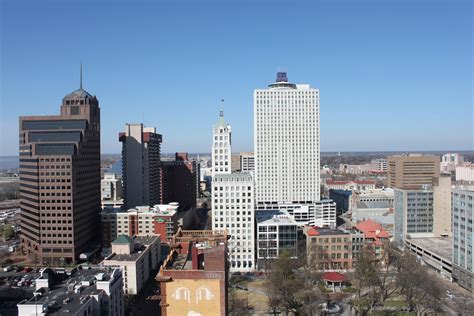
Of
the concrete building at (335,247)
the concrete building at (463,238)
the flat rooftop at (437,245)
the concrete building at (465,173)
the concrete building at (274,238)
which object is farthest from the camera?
the concrete building at (465,173)

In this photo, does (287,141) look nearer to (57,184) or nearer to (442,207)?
(442,207)

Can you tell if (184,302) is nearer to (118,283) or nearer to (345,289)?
(118,283)

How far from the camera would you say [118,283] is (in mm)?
44062

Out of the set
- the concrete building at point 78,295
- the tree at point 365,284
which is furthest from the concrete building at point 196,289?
the tree at point 365,284

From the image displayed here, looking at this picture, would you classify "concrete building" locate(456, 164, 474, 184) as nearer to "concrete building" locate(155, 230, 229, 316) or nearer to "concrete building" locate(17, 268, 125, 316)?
"concrete building" locate(17, 268, 125, 316)

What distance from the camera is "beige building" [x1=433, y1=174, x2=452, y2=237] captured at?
80375mm

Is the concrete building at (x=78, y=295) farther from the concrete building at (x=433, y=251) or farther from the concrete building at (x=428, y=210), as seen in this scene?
the concrete building at (x=428, y=210)

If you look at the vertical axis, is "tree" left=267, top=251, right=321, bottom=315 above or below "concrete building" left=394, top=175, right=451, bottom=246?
below

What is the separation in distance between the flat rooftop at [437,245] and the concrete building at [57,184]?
5743cm

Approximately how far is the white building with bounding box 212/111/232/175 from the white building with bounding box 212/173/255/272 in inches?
181

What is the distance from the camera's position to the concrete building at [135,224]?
269 ft

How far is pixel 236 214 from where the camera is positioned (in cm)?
6988

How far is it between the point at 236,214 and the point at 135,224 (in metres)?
22.6

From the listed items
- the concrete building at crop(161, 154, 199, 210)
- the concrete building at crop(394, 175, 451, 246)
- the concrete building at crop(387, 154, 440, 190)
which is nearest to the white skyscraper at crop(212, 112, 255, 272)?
the concrete building at crop(394, 175, 451, 246)
